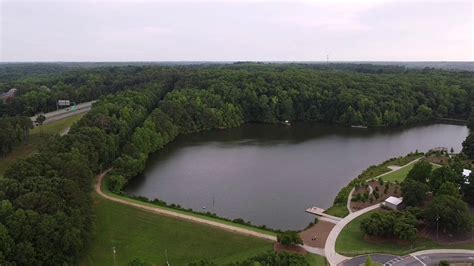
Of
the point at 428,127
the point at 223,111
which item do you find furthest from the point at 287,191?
the point at 428,127

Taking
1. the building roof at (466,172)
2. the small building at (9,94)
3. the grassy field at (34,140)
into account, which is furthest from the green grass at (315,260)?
the small building at (9,94)

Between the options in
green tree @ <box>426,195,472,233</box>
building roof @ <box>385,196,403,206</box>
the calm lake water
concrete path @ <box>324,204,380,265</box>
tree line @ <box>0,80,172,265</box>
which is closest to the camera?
tree line @ <box>0,80,172,265</box>

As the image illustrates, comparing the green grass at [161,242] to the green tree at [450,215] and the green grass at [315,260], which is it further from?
the green tree at [450,215]

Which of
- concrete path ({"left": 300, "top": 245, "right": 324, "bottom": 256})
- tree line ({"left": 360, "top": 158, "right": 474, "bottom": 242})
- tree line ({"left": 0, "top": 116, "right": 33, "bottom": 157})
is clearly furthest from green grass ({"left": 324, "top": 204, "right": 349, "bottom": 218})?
tree line ({"left": 0, "top": 116, "right": 33, "bottom": 157})

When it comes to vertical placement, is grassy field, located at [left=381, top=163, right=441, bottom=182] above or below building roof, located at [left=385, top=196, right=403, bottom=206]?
below

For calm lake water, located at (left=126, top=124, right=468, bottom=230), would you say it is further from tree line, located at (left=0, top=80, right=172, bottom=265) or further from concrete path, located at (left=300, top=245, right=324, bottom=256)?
tree line, located at (left=0, top=80, right=172, bottom=265)

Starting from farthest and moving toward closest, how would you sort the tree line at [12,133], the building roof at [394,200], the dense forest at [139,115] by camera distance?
the tree line at [12,133] → the building roof at [394,200] → the dense forest at [139,115]
